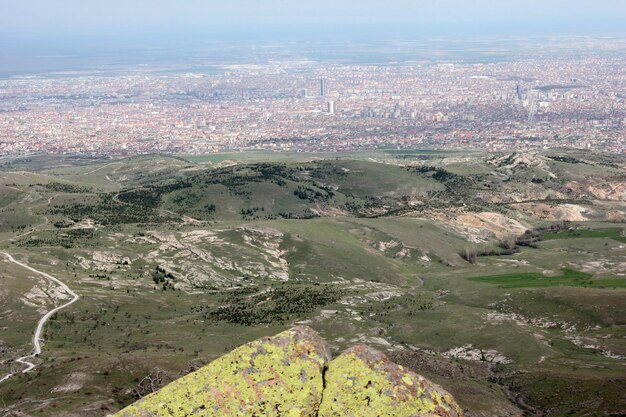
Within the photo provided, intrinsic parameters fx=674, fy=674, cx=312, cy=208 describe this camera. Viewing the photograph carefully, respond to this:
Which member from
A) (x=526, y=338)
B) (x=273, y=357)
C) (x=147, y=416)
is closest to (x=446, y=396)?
(x=273, y=357)

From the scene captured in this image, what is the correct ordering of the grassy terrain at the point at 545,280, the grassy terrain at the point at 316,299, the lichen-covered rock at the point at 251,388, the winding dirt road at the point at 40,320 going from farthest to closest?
the grassy terrain at the point at 545,280
the winding dirt road at the point at 40,320
the grassy terrain at the point at 316,299
the lichen-covered rock at the point at 251,388

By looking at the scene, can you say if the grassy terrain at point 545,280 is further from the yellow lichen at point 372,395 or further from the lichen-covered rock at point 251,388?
the lichen-covered rock at point 251,388

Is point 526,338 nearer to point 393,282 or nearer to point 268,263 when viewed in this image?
point 393,282

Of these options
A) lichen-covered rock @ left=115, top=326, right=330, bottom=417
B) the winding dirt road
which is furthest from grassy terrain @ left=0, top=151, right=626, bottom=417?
lichen-covered rock @ left=115, top=326, right=330, bottom=417

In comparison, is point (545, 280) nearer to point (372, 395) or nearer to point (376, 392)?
point (376, 392)

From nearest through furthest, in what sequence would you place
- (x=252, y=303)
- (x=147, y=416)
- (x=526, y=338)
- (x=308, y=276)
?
(x=147, y=416)
(x=526, y=338)
(x=252, y=303)
(x=308, y=276)

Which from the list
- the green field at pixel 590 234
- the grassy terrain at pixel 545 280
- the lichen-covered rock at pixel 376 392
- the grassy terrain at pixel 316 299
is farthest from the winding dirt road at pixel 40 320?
the green field at pixel 590 234
